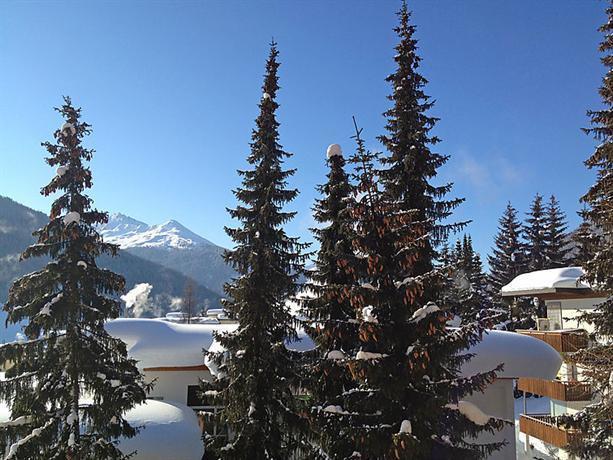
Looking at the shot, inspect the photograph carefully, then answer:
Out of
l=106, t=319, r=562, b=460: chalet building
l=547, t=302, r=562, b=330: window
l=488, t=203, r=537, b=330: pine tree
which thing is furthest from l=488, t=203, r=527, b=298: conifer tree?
l=106, t=319, r=562, b=460: chalet building

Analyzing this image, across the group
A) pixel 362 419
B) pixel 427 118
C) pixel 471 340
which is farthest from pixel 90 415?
pixel 427 118

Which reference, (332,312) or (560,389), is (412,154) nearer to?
(332,312)

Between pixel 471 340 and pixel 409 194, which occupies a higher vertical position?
pixel 409 194

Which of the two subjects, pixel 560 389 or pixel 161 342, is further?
pixel 560 389

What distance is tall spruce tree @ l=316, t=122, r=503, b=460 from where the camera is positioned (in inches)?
368

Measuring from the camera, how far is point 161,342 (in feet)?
56.6

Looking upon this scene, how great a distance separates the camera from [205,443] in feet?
43.9

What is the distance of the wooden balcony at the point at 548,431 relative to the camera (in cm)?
2028

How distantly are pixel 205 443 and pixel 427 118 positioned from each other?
38.3 ft

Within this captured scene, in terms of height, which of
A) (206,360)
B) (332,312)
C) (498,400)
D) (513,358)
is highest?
(332,312)

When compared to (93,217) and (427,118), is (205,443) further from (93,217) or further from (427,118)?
(427,118)

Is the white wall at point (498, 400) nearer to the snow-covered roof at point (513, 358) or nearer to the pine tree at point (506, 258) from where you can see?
the snow-covered roof at point (513, 358)

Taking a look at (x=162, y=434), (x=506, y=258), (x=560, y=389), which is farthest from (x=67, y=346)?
(x=506, y=258)

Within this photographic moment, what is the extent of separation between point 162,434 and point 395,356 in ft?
25.0
